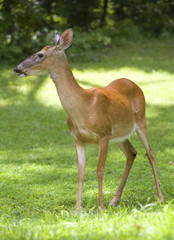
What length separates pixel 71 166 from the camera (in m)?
7.10

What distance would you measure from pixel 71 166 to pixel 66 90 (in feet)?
8.45

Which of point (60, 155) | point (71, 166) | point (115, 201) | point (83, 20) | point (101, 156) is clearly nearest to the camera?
point (101, 156)

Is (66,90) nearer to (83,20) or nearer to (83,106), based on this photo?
(83,106)

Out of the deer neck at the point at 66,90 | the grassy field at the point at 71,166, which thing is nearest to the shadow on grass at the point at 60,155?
A: the grassy field at the point at 71,166

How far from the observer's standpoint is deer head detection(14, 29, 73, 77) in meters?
4.65

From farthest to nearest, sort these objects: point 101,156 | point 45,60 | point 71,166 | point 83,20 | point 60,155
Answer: point 83,20 → point 60,155 → point 71,166 → point 101,156 → point 45,60

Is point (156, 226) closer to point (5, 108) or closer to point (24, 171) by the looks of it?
point (24, 171)

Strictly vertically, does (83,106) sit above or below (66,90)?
below

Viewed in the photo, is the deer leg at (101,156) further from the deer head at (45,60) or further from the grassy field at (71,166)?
the deer head at (45,60)

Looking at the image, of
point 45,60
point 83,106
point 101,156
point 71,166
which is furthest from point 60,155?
point 45,60

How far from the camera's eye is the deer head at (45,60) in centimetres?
465

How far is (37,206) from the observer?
543 cm

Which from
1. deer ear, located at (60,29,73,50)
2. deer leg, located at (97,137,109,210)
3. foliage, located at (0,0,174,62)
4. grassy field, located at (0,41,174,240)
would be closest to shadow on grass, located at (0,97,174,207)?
grassy field, located at (0,41,174,240)

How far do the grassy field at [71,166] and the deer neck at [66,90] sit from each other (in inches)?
41.0
